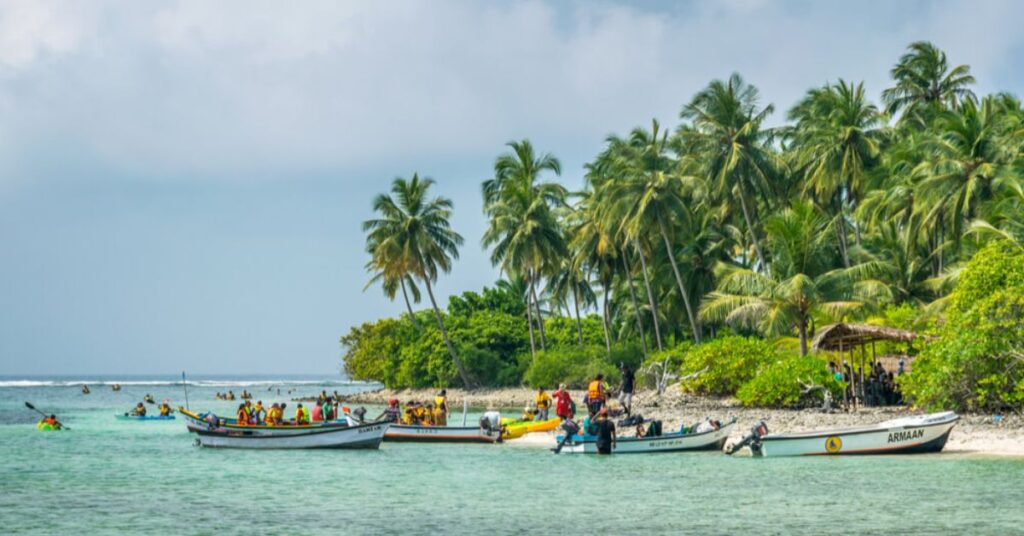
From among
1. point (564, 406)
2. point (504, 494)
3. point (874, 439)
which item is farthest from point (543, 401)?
point (504, 494)

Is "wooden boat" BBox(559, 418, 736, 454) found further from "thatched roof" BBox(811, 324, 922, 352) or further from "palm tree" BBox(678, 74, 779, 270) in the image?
"palm tree" BBox(678, 74, 779, 270)

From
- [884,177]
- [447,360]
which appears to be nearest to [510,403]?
[447,360]

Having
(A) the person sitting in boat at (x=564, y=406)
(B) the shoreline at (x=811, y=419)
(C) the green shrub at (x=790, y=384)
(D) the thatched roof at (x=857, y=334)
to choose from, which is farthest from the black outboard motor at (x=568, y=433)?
(C) the green shrub at (x=790, y=384)

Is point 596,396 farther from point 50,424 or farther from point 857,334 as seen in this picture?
point 50,424

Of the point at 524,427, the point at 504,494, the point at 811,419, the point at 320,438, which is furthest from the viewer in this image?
the point at 524,427

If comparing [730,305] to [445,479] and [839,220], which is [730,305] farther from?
[445,479]

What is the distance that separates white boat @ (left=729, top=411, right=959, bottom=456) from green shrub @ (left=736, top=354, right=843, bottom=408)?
27.8 ft

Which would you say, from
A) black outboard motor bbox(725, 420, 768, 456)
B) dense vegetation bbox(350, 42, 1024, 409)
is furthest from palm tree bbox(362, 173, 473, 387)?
black outboard motor bbox(725, 420, 768, 456)

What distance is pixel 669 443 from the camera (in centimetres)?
2700

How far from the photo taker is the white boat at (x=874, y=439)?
23.9 m

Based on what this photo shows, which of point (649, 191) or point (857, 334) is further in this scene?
point (649, 191)

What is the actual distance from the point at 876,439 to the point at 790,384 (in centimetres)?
957

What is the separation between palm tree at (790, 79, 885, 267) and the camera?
153ft

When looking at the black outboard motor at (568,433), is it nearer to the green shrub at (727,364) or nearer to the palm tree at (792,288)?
the green shrub at (727,364)
